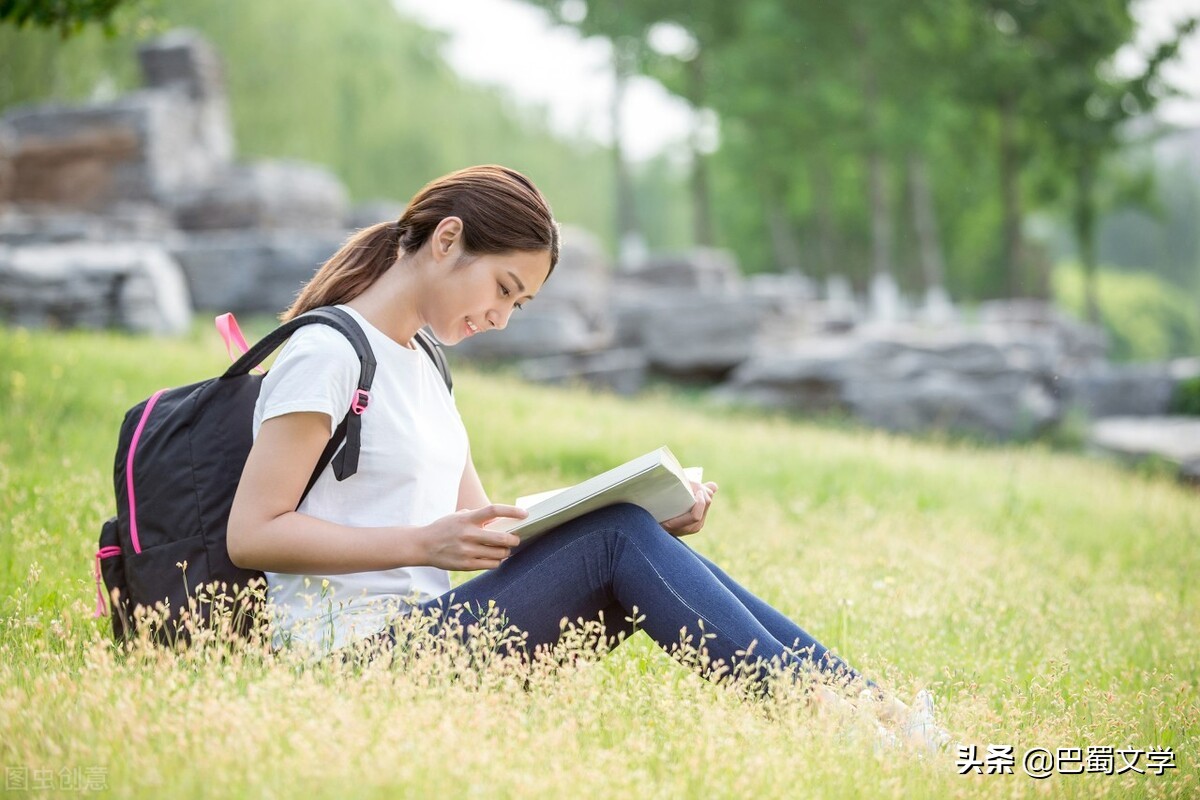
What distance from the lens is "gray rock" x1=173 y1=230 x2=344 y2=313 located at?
1419 centimetres

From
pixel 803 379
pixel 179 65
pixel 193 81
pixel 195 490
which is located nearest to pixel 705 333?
pixel 803 379

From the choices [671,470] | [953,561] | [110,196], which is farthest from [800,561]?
[110,196]

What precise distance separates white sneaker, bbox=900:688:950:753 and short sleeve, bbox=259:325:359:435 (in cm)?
166

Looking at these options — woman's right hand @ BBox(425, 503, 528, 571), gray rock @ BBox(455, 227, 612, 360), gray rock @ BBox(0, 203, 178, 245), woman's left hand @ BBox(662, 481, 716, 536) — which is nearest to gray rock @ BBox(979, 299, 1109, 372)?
gray rock @ BBox(455, 227, 612, 360)

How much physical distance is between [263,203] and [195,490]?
15.2 meters

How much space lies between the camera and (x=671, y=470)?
2854mm

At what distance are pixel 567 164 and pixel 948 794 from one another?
1530 inches

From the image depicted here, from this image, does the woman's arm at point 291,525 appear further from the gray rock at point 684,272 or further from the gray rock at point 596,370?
the gray rock at point 684,272

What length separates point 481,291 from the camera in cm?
306

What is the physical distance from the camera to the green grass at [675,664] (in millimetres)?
2311

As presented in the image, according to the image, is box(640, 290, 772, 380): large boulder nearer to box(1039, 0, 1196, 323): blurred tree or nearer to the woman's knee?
box(1039, 0, 1196, 323): blurred tree

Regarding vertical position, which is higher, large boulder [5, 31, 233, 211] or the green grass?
large boulder [5, 31, 233, 211]

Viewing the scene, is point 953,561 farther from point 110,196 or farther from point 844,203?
point 844,203

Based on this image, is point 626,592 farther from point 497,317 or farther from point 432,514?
point 497,317
